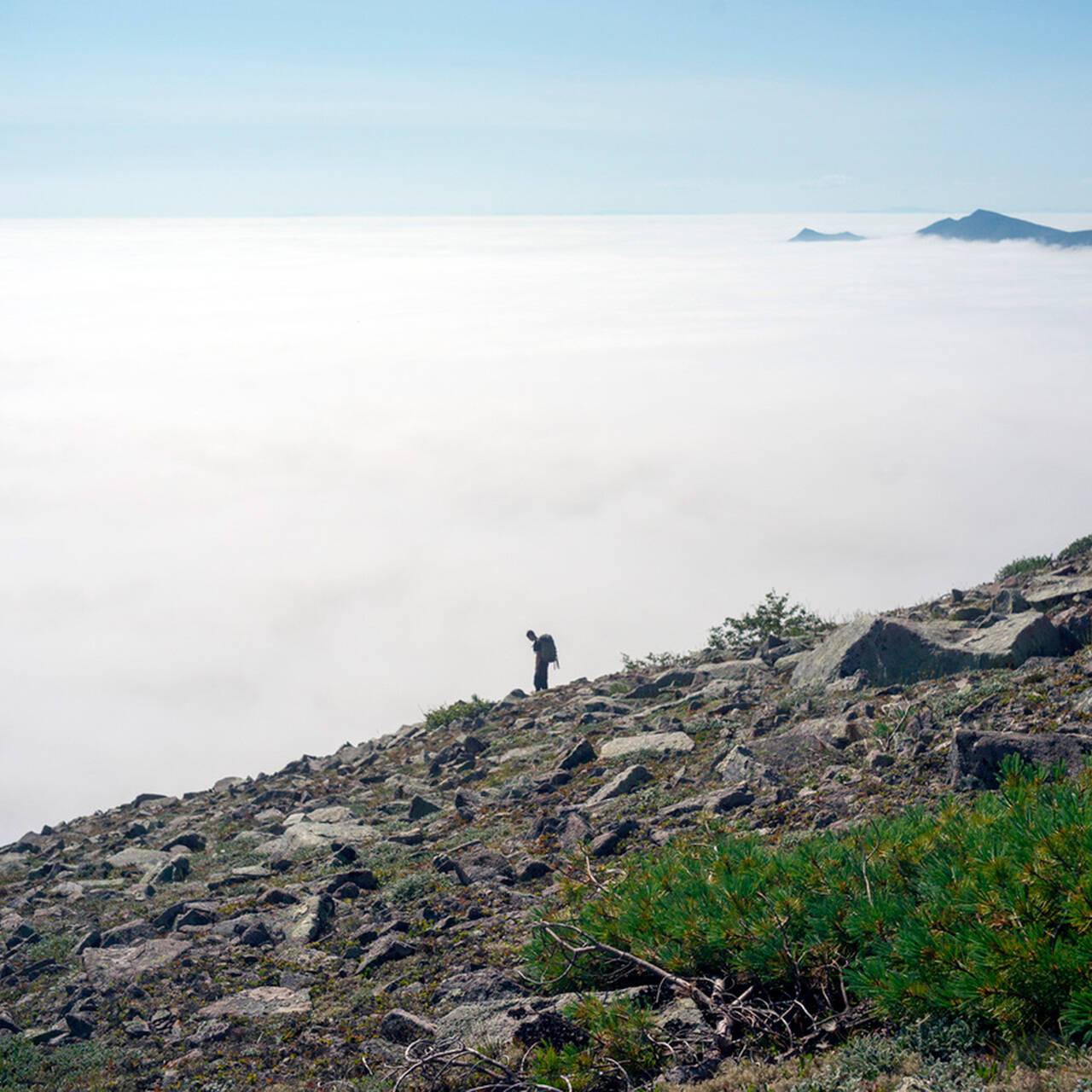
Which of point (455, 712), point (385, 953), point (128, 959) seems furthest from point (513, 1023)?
point (455, 712)

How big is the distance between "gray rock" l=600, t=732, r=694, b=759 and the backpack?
815 centimetres

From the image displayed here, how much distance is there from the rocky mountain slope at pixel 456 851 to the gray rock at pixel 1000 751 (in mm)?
20

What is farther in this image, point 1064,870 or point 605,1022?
point 605,1022

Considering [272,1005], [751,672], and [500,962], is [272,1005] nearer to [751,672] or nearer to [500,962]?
A: [500,962]

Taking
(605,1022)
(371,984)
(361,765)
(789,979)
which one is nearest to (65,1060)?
(371,984)

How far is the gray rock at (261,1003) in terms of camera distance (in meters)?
6.79

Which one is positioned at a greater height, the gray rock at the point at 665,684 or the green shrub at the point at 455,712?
the gray rock at the point at 665,684

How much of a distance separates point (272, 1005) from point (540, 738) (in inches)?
321

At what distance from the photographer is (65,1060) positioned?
255 inches

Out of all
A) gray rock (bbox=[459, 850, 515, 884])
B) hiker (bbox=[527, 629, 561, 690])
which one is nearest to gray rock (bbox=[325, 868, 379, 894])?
gray rock (bbox=[459, 850, 515, 884])

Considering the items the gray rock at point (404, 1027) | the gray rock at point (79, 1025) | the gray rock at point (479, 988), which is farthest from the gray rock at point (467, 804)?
the gray rock at point (404, 1027)

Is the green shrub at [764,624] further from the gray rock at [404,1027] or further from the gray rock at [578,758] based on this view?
the gray rock at [404,1027]

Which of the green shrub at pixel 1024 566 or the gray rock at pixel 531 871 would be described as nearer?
the gray rock at pixel 531 871

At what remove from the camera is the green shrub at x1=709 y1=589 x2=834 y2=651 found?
18.6m
